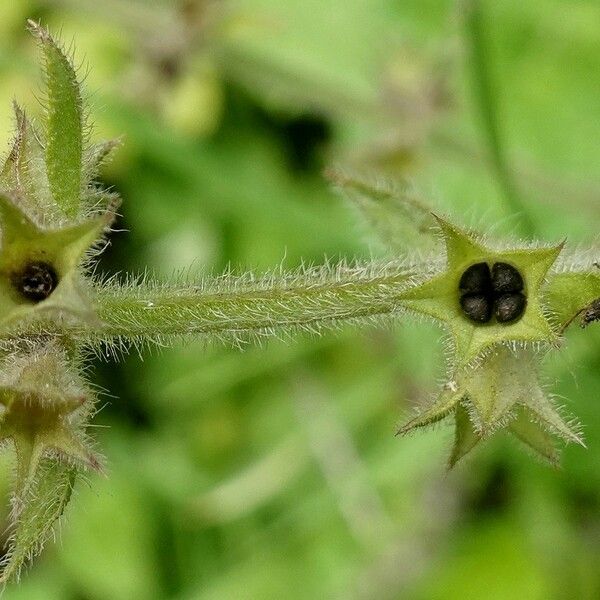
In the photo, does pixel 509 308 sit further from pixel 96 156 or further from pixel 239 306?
pixel 96 156

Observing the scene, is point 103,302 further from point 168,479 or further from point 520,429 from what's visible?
point 168,479

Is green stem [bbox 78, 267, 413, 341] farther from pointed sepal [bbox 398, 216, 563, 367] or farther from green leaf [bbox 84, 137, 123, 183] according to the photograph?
green leaf [bbox 84, 137, 123, 183]

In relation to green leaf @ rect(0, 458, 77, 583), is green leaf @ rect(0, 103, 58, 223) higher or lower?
higher

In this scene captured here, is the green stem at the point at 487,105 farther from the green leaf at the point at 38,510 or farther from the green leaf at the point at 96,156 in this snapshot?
the green leaf at the point at 38,510

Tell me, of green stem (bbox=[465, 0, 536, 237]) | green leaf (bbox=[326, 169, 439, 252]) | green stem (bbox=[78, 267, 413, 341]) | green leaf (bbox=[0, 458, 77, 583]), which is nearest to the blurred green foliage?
green stem (bbox=[465, 0, 536, 237])

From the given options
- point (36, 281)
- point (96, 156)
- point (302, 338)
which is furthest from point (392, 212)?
point (302, 338)

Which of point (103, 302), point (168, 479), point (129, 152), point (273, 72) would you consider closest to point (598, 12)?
point (273, 72)

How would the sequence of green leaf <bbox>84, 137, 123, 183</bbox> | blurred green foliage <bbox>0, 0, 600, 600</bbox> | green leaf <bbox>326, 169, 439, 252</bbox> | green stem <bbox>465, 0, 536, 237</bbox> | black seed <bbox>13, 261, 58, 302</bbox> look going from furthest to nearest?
blurred green foliage <bbox>0, 0, 600, 600</bbox> → green stem <bbox>465, 0, 536, 237</bbox> → green leaf <bbox>326, 169, 439, 252</bbox> → green leaf <bbox>84, 137, 123, 183</bbox> → black seed <bbox>13, 261, 58, 302</bbox>
